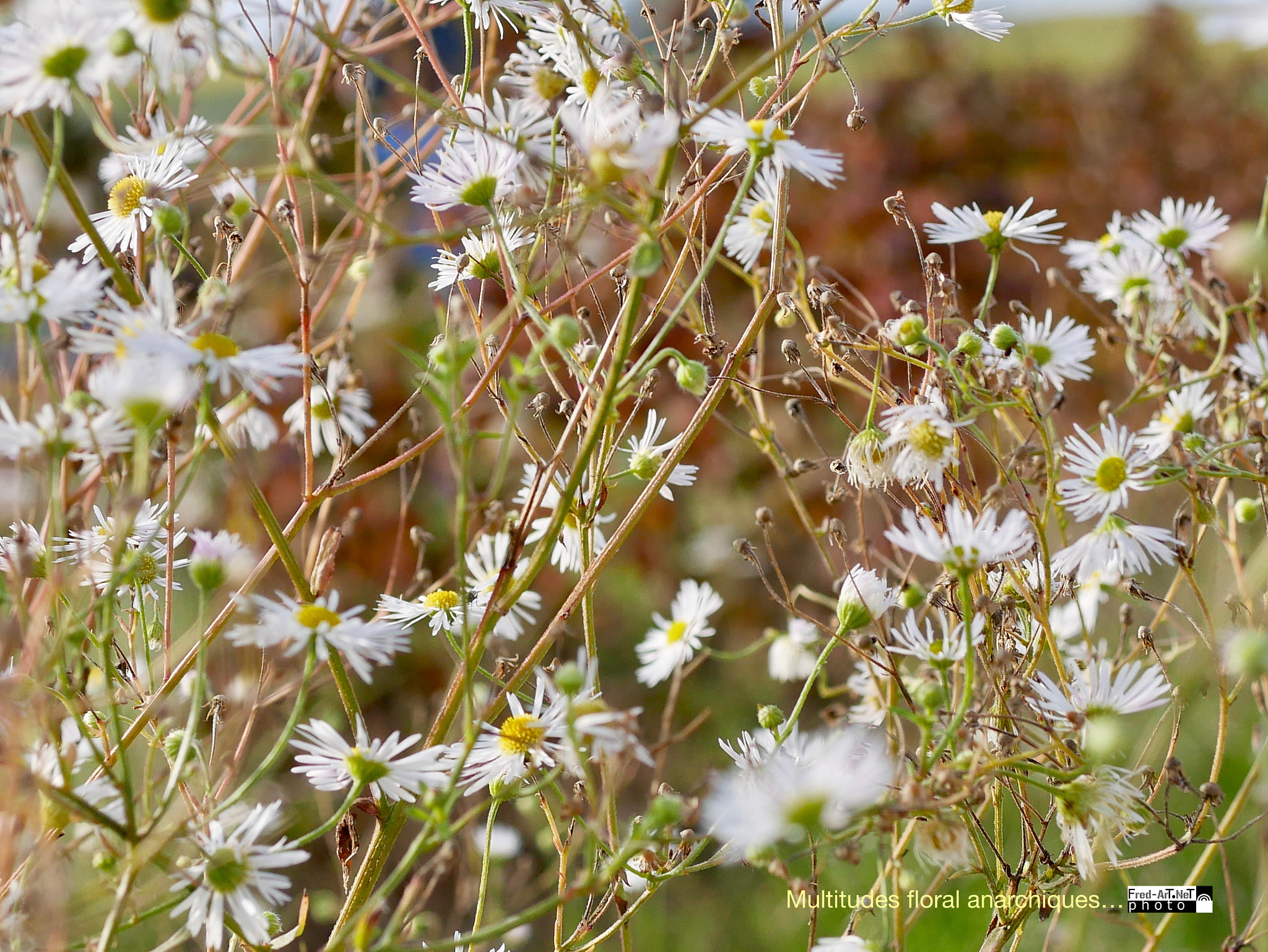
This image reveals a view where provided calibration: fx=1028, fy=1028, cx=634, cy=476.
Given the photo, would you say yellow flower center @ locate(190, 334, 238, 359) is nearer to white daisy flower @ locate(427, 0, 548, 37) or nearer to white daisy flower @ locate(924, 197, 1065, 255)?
white daisy flower @ locate(427, 0, 548, 37)

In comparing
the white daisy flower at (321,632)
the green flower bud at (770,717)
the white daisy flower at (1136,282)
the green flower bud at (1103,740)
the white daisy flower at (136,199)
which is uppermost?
the white daisy flower at (1136,282)

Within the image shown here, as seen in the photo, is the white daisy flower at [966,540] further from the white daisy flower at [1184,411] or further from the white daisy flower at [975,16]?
the white daisy flower at [975,16]

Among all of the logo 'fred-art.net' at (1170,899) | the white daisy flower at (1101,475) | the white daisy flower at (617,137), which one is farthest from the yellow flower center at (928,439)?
the logo 'fred-art.net' at (1170,899)

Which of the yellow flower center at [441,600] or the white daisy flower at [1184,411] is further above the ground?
the white daisy flower at [1184,411]

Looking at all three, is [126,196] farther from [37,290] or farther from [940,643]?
[940,643]

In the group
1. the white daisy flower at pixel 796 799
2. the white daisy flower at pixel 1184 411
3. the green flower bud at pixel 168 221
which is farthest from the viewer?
the white daisy flower at pixel 1184 411

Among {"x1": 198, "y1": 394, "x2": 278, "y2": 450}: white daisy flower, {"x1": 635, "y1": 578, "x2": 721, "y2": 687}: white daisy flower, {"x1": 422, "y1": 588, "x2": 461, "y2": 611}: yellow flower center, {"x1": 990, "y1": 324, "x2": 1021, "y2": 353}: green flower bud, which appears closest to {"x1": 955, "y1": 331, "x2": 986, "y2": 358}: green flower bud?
→ {"x1": 990, "y1": 324, "x2": 1021, "y2": 353}: green flower bud
